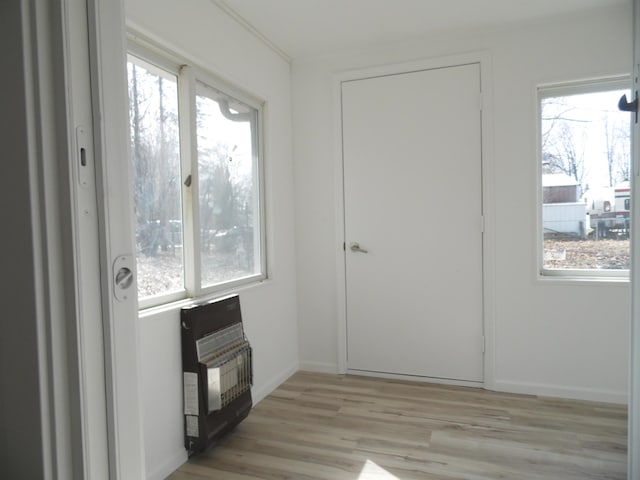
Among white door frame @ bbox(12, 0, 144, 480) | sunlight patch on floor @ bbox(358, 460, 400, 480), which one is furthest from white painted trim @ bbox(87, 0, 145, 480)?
sunlight patch on floor @ bbox(358, 460, 400, 480)

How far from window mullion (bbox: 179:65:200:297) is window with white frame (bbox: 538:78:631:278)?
7.49 ft

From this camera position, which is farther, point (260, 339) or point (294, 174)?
point (294, 174)

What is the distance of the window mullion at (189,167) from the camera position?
221 centimetres

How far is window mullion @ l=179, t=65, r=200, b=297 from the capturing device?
2205 millimetres

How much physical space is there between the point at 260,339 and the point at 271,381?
360mm

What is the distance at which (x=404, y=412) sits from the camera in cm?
260

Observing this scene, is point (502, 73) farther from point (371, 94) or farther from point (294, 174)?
point (294, 174)

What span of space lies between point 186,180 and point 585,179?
2569 millimetres

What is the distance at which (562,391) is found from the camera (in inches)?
110

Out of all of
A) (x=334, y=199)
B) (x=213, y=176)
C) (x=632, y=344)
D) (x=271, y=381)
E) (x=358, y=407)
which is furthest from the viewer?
(x=334, y=199)

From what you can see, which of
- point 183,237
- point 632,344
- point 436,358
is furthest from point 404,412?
point 183,237

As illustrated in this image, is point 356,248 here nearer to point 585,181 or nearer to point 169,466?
point 585,181

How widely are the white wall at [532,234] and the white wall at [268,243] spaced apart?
0.83 metres

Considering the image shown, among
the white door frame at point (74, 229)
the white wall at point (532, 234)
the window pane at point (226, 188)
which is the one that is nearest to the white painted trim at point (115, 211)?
the white door frame at point (74, 229)
